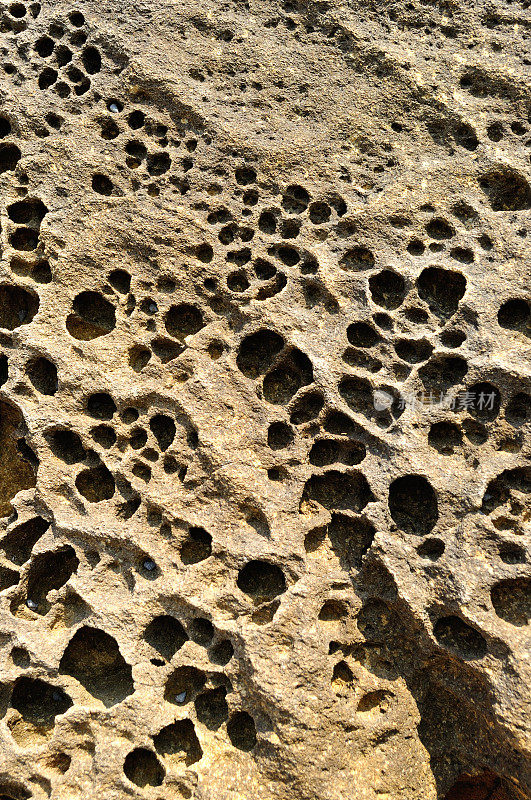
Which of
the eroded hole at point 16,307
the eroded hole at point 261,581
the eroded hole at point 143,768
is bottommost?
the eroded hole at point 143,768

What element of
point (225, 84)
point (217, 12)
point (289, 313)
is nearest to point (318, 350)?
point (289, 313)

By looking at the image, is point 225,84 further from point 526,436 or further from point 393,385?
point 526,436

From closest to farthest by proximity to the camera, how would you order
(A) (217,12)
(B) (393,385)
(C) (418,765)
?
1. (C) (418,765)
2. (B) (393,385)
3. (A) (217,12)

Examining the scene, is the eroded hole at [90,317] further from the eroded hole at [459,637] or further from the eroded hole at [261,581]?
the eroded hole at [459,637]

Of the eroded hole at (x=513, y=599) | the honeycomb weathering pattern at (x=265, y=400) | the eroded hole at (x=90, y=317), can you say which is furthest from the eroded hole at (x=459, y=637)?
the eroded hole at (x=90, y=317)

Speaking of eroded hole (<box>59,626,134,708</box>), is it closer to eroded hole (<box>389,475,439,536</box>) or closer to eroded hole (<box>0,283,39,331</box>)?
eroded hole (<box>389,475,439,536</box>)

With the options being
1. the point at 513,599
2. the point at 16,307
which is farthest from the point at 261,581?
the point at 16,307

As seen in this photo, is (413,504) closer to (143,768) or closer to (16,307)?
(143,768)

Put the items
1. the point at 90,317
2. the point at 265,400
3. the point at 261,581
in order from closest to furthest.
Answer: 1. the point at 261,581
2. the point at 265,400
3. the point at 90,317

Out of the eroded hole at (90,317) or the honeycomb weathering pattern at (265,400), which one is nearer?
the honeycomb weathering pattern at (265,400)
